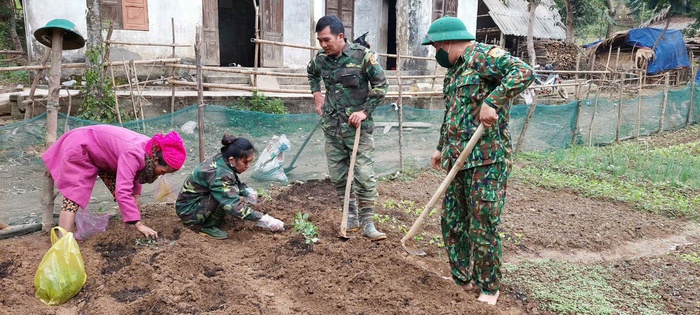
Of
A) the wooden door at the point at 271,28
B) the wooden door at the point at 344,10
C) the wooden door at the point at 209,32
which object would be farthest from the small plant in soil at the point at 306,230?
the wooden door at the point at 344,10

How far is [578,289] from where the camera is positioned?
10.5 ft

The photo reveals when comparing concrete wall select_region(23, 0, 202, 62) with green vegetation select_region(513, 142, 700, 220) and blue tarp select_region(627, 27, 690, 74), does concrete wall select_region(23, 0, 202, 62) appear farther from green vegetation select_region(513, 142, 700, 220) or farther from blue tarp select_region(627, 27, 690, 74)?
blue tarp select_region(627, 27, 690, 74)

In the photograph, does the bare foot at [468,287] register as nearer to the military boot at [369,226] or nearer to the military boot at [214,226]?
the military boot at [369,226]

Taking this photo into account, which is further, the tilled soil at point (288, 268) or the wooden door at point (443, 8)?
the wooden door at point (443, 8)

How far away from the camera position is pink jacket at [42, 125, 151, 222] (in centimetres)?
315

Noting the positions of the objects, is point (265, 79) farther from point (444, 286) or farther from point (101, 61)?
point (444, 286)

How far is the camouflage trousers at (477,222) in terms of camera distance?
2.62 meters

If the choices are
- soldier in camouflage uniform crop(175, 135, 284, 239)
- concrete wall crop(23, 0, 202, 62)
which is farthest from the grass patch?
concrete wall crop(23, 0, 202, 62)

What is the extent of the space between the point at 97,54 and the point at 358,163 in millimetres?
5533


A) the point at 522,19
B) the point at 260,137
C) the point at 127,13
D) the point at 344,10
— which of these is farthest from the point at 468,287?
the point at 522,19

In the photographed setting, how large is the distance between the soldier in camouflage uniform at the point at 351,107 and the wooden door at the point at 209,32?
28.0 ft

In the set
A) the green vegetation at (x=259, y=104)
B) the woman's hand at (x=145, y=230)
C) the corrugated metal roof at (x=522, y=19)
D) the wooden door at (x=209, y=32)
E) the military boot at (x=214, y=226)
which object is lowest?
the military boot at (x=214, y=226)

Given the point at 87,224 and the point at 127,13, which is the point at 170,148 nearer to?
the point at 87,224

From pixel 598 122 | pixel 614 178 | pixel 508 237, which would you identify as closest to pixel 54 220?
pixel 508 237
